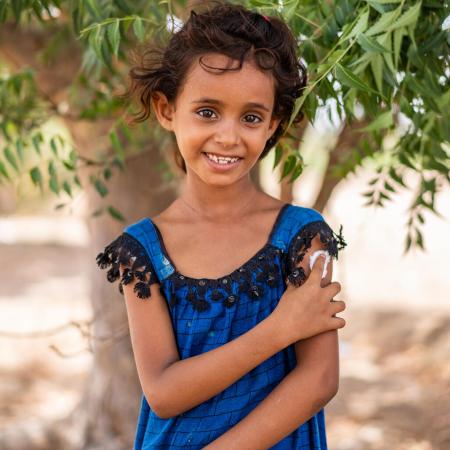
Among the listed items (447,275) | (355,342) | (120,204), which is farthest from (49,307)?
(120,204)

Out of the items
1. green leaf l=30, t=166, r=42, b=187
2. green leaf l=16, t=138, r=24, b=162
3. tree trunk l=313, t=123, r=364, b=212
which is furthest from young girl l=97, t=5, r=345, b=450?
tree trunk l=313, t=123, r=364, b=212

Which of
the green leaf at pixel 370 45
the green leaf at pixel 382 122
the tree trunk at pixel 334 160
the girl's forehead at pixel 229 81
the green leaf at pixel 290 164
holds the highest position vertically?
the tree trunk at pixel 334 160

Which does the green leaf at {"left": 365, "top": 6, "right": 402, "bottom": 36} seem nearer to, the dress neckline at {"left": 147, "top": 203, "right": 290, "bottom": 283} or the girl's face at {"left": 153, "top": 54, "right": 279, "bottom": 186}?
the girl's face at {"left": 153, "top": 54, "right": 279, "bottom": 186}

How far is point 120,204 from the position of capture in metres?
4.02

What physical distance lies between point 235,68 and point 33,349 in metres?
5.79

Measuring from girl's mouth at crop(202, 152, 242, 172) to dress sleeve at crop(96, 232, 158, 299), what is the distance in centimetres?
24

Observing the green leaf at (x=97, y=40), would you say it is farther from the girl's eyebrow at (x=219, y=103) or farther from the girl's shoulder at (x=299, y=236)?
the girl's shoulder at (x=299, y=236)

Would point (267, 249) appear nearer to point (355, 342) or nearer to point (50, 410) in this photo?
point (50, 410)

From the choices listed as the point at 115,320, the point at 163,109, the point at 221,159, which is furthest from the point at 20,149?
the point at 115,320

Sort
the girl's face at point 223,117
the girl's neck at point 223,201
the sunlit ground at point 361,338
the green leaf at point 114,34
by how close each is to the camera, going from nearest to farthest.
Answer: the girl's face at point 223,117
the girl's neck at point 223,201
the green leaf at point 114,34
the sunlit ground at point 361,338

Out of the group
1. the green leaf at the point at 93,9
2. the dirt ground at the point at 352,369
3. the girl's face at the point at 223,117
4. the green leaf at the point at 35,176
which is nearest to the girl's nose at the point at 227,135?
the girl's face at the point at 223,117

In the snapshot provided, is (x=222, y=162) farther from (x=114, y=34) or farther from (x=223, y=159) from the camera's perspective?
(x=114, y=34)

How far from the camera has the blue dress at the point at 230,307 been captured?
1665 mm

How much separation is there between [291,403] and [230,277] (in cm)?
28
